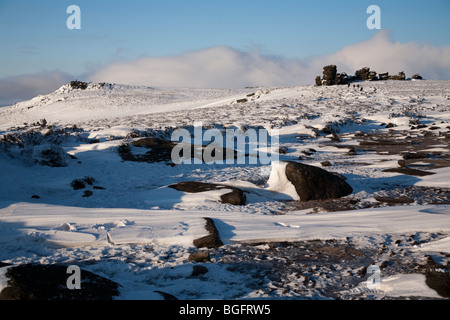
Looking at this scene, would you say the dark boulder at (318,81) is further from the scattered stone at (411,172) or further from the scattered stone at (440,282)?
the scattered stone at (440,282)

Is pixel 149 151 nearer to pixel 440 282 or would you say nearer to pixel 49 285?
pixel 49 285

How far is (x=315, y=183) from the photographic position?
9148 mm

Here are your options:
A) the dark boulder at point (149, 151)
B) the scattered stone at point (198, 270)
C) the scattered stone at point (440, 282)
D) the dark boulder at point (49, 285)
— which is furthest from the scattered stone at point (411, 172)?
the dark boulder at point (49, 285)

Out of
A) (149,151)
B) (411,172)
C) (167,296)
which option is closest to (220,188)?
(167,296)

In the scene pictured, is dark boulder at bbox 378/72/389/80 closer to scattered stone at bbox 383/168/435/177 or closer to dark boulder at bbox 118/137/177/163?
dark boulder at bbox 118/137/177/163

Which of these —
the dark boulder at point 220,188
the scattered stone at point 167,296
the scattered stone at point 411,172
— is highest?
the scattered stone at point 411,172

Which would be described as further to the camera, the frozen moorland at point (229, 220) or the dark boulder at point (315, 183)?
the dark boulder at point (315, 183)

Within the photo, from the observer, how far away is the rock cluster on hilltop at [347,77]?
51.8 meters

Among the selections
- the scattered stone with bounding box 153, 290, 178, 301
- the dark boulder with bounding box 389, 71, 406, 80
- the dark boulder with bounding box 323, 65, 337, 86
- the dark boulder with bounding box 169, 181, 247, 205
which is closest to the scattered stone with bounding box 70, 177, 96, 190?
the dark boulder with bounding box 169, 181, 247, 205

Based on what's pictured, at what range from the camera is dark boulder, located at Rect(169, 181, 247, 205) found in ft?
27.8

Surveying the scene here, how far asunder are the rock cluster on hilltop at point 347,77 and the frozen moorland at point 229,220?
35.3 metres

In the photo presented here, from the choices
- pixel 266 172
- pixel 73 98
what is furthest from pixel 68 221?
pixel 73 98
